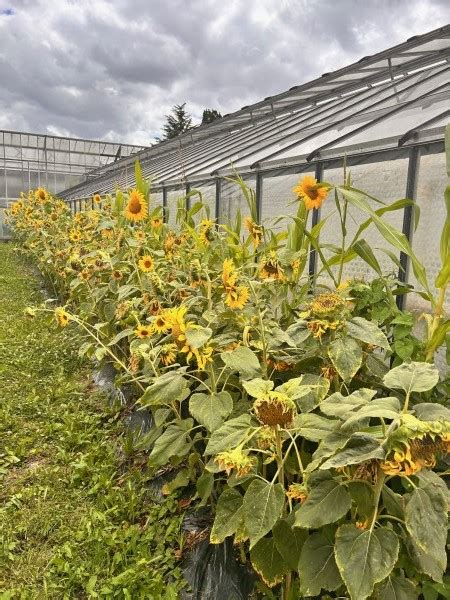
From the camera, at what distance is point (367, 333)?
1304mm

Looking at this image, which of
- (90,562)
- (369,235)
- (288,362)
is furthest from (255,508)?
(369,235)

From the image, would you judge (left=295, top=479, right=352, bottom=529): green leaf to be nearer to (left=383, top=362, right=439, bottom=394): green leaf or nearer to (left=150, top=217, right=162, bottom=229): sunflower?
(left=383, top=362, right=439, bottom=394): green leaf

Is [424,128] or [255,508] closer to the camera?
[255,508]

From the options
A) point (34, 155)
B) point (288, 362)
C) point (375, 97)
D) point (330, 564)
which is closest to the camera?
point (330, 564)

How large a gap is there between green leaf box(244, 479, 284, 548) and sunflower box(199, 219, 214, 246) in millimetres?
1353

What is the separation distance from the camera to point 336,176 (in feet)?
9.91

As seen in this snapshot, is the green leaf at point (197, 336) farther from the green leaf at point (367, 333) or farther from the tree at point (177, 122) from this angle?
the tree at point (177, 122)

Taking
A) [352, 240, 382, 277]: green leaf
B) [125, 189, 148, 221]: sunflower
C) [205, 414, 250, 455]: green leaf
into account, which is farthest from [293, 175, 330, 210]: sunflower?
[125, 189, 148, 221]: sunflower

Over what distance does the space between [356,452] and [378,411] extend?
9 centimetres

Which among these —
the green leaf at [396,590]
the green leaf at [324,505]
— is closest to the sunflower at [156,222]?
the green leaf at [324,505]

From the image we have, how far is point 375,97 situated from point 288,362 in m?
4.27

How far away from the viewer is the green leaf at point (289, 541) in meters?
1.11

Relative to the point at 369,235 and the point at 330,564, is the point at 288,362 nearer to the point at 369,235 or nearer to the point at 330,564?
the point at 330,564

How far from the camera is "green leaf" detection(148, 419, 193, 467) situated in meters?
1.57
